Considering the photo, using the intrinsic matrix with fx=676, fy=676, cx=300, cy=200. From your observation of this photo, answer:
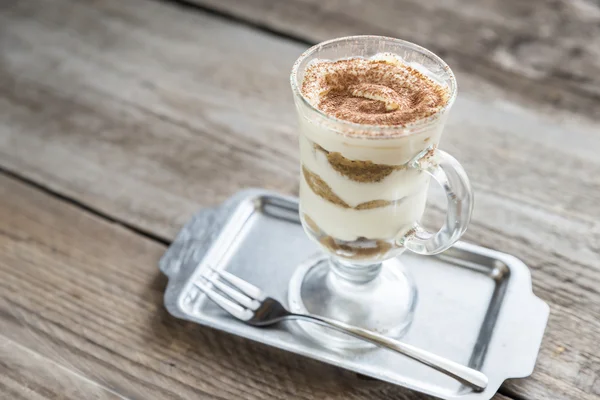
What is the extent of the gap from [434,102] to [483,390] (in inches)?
13.7

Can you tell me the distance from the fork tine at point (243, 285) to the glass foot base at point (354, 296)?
5 cm

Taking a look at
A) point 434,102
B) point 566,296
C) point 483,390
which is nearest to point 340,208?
point 434,102

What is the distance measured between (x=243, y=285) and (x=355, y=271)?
158 mm

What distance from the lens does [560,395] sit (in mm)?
842

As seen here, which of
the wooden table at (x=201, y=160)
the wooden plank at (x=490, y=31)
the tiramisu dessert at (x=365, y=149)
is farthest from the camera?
the wooden plank at (x=490, y=31)

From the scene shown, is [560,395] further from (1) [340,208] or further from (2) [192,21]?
(2) [192,21]

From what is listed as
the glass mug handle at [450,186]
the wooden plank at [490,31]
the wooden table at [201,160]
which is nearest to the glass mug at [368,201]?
the glass mug handle at [450,186]

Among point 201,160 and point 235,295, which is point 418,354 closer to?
point 235,295

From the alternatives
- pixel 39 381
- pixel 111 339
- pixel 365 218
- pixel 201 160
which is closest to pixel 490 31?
pixel 201 160

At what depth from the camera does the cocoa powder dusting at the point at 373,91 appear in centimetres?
77

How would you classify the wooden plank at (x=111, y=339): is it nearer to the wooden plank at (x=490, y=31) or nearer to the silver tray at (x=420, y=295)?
the silver tray at (x=420, y=295)

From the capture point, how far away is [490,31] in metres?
1.50

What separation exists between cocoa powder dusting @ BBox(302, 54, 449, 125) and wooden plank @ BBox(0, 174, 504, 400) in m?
0.33

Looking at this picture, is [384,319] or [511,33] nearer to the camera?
[384,319]
